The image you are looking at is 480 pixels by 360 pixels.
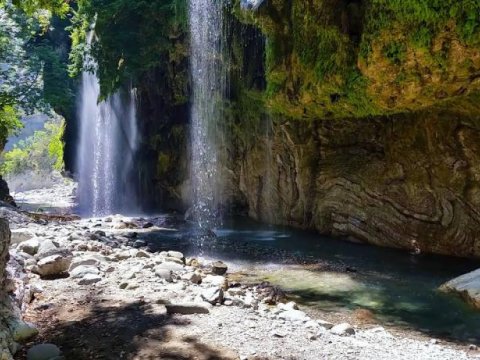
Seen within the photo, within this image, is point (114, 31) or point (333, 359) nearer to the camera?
point (333, 359)

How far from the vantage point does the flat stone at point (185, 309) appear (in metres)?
5.92

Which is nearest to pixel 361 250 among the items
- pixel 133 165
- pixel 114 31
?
pixel 114 31

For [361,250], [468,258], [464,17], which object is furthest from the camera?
[361,250]

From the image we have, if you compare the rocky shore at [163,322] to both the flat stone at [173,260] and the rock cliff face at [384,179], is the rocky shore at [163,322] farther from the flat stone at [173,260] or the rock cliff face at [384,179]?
the rock cliff face at [384,179]

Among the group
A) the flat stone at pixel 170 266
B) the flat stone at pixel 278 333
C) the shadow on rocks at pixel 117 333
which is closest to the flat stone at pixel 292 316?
the flat stone at pixel 278 333

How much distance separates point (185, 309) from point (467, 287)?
537cm

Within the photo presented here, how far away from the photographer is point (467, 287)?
27.0ft

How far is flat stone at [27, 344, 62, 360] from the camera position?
14.9ft

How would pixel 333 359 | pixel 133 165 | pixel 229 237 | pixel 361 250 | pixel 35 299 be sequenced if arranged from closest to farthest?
pixel 333 359, pixel 35 299, pixel 361 250, pixel 229 237, pixel 133 165

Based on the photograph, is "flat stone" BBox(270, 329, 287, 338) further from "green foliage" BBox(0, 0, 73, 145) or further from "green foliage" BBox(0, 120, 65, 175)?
"green foliage" BBox(0, 120, 65, 175)

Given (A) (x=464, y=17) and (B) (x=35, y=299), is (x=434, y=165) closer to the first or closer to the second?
(A) (x=464, y=17)

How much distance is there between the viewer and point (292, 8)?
12.9m

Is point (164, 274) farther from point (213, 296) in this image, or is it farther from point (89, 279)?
point (213, 296)

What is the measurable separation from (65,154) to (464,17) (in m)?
33.1
